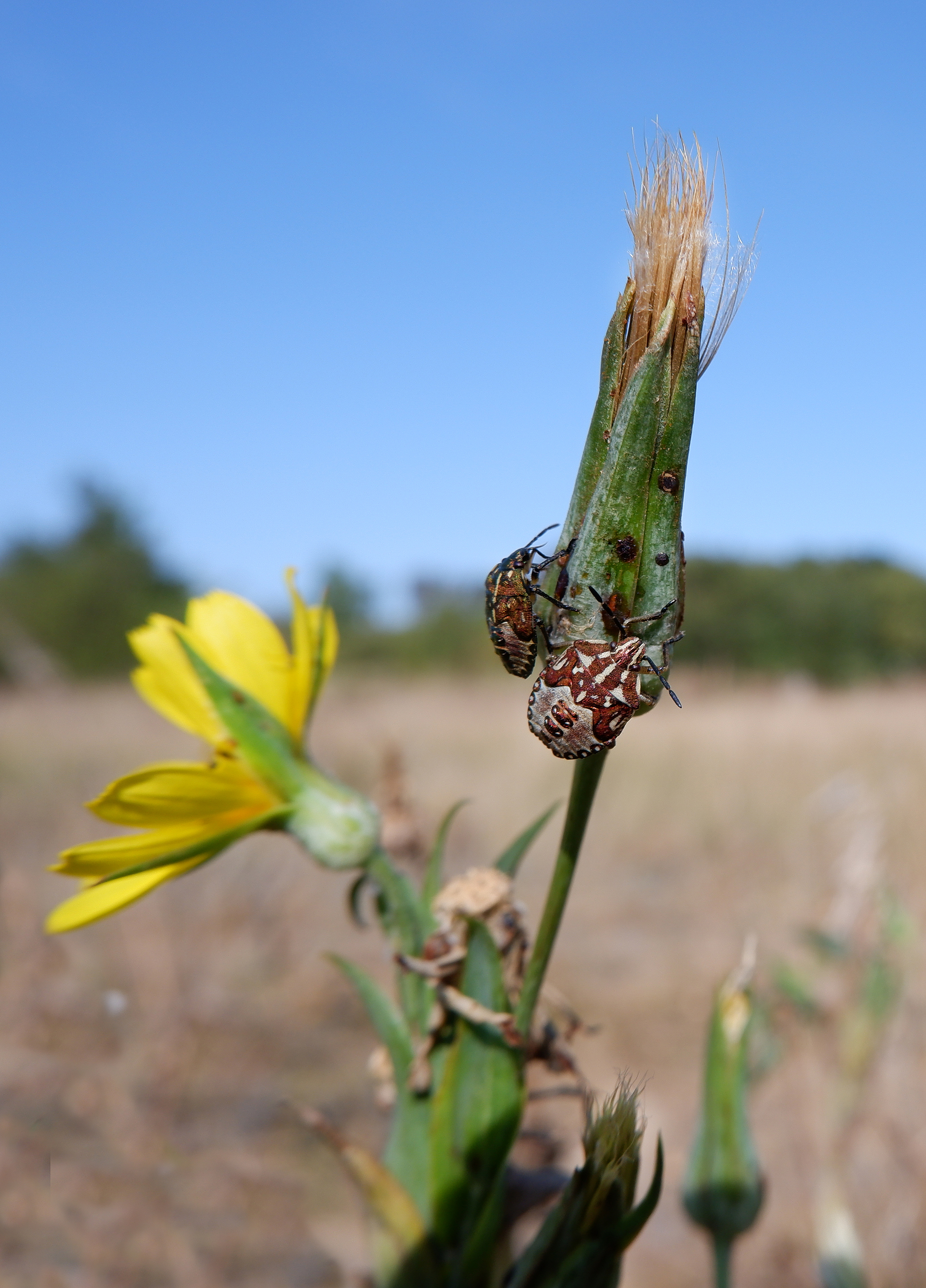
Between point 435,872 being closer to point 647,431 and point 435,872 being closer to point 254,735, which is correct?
point 254,735

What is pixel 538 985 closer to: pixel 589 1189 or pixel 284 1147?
pixel 589 1189

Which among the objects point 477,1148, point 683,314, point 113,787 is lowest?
point 477,1148

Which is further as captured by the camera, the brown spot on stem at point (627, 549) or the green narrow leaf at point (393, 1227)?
the green narrow leaf at point (393, 1227)

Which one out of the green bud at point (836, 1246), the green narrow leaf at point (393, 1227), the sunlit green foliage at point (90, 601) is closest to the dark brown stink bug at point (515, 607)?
the green narrow leaf at point (393, 1227)

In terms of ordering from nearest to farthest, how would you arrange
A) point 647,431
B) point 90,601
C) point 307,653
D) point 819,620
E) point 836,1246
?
point 647,431
point 307,653
point 836,1246
point 90,601
point 819,620

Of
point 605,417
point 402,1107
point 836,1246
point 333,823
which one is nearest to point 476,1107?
point 402,1107

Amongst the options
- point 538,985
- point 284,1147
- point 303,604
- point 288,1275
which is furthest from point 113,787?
point 284,1147

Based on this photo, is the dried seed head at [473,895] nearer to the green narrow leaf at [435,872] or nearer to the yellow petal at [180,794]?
the green narrow leaf at [435,872]
